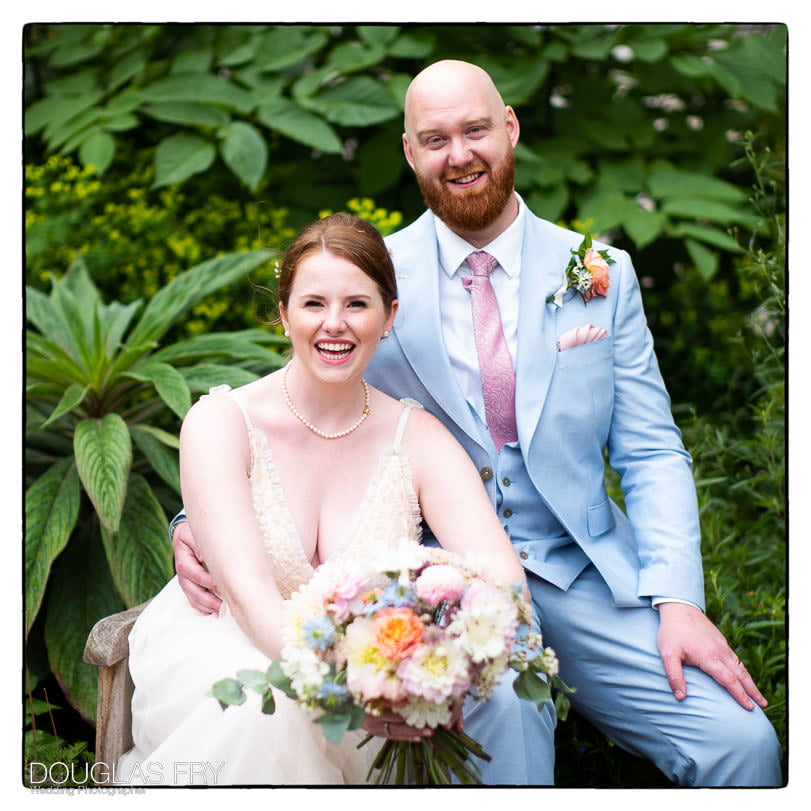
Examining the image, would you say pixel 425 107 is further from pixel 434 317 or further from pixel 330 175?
pixel 330 175

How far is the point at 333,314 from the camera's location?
93.0 inches

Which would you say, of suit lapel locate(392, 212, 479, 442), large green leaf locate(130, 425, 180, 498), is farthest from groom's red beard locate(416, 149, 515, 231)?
large green leaf locate(130, 425, 180, 498)

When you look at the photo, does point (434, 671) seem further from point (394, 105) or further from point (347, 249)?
point (394, 105)

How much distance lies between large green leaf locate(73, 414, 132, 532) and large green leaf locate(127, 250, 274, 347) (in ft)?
1.53

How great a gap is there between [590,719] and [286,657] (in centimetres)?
122

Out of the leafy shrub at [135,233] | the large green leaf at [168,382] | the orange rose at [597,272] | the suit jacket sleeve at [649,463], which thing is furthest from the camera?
the leafy shrub at [135,233]

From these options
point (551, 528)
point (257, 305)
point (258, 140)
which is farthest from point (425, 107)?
point (258, 140)

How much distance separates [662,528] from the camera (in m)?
2.70

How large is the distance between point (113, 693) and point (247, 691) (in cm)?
55

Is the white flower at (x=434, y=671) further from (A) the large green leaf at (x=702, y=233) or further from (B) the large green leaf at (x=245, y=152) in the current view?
(A) the large green leaf at (x=702, y=233)

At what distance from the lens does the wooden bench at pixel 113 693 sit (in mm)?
2566

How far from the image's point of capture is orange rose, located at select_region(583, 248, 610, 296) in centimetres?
277

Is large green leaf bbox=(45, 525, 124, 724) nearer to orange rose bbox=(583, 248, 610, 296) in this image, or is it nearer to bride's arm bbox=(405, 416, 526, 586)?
bride's arm bbox=(405, 416, 526, 586)

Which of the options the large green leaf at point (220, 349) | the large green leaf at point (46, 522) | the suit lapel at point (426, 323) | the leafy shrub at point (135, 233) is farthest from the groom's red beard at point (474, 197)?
the leafy shrub at point (135, 233)
